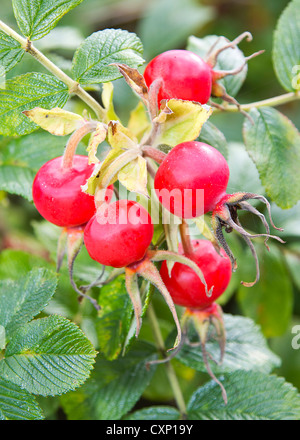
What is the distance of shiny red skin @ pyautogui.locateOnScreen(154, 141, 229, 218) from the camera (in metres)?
1.18

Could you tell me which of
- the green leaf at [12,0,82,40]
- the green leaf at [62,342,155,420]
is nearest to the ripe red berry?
the green leaf at [12,0,82,40]

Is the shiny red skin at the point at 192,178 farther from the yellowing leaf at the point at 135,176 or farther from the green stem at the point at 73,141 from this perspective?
the green stem at the point at 73,141

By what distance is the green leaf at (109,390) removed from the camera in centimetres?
180

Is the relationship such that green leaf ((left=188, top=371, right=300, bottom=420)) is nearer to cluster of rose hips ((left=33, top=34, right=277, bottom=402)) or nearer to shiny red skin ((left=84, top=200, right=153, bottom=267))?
cluster of rose hips ((left=33, top=34, right=277, bottom=402))

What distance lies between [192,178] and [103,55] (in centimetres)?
55

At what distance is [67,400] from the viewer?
1.83 metres

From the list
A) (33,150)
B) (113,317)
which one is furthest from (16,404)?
(33,150)

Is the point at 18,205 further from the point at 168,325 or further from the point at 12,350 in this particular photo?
the point at 12,350

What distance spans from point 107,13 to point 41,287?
111 inches

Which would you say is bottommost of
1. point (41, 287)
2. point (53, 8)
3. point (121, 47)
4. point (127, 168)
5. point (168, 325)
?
point (168, 325)

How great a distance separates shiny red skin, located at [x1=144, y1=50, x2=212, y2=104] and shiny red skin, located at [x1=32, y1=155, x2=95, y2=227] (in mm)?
311

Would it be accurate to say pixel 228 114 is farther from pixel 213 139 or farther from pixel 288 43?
pixel 213 139

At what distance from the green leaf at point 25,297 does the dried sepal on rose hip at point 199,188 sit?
0.52 metres
